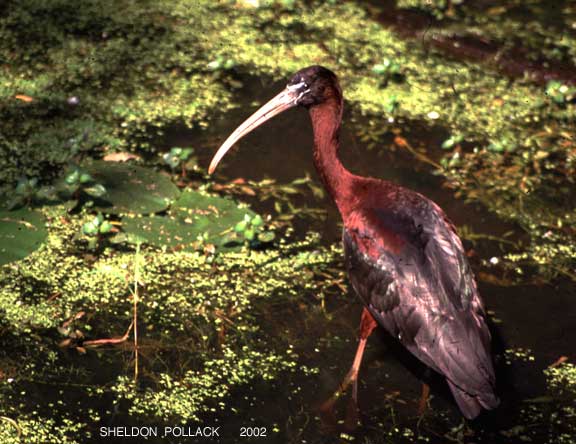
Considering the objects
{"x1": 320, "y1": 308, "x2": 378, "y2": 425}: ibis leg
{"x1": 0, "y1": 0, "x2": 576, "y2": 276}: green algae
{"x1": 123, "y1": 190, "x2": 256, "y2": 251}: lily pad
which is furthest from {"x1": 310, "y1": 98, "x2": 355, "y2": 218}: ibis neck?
{"x1": 0, "y1": 0, "x2": 576, "y2": 276}: green algae

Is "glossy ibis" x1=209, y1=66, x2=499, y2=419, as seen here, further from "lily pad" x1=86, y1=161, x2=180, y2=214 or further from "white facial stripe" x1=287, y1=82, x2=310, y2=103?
"lily pad" x1=86, y1=161, x2=180, y2=214

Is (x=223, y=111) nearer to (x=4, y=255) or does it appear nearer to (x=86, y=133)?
(x=86, y=133)

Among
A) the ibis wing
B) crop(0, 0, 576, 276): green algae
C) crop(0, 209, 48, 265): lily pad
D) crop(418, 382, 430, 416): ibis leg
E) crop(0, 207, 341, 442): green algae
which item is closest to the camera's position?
the ibis wing

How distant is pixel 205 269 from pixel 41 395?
1066 mm

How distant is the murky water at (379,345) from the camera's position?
4090mm

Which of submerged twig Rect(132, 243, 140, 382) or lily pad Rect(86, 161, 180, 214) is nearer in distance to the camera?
submerged twig Rect(132, 243, 140, 382)

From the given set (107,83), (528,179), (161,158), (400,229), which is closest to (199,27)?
(107,83)

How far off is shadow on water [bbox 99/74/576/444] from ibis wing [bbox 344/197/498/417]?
30cm

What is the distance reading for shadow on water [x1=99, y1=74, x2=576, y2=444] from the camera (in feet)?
13.4

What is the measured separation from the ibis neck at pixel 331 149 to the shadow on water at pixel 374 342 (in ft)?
1.80

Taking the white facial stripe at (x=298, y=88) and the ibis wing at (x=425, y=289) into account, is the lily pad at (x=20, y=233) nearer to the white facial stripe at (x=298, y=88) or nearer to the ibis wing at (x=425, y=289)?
the white facial stripe at (x=298, y=88)

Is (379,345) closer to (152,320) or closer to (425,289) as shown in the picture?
(425,289)

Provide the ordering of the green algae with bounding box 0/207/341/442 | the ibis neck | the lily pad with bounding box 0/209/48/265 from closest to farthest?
the green algae with bounding box 0/207/341/442, the ibis neck, the lily pad with bounding box 0/209/48/265

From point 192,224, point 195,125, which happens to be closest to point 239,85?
point 195,125
